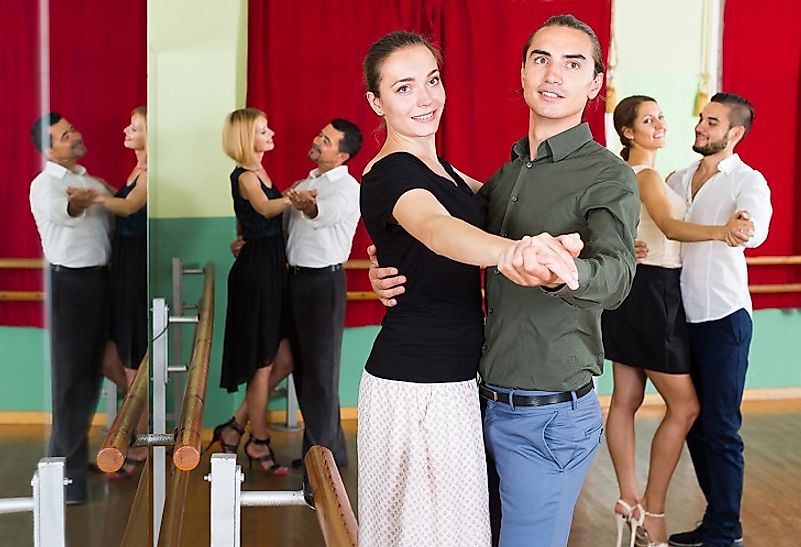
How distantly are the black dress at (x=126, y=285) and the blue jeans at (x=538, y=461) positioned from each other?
731 millimetres

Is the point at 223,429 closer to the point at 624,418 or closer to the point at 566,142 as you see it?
the point at 624,418

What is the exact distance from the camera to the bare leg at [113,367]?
3.42 feet

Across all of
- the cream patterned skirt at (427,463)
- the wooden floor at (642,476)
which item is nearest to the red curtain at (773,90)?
the wooden floor at (642,476)

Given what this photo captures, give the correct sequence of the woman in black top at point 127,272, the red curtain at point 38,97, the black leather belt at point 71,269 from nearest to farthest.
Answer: the red curtain at point 38,97
the black leather belt at point 71,269
the woman in black top at point 127,272

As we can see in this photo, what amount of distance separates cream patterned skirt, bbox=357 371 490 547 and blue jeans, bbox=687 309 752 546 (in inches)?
77.1

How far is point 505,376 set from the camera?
5.92 ft

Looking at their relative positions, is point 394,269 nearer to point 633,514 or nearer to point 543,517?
point 543,517

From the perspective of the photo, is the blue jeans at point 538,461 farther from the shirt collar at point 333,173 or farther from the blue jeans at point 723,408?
the shirt collar at point 333,173

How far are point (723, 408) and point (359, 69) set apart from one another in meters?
2.70

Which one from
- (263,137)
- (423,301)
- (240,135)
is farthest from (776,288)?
(423,301)

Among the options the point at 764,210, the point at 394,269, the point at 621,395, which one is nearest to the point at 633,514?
the point at 621,395

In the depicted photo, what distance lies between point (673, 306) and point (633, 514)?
782 mm

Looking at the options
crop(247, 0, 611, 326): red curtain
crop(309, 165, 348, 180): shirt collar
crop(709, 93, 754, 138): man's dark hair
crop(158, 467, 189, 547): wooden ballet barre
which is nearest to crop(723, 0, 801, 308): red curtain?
crop(247, 0, 611, 326): red curtain

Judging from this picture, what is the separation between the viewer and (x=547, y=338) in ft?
5.96
